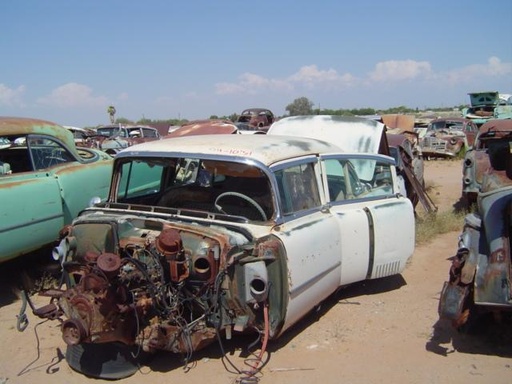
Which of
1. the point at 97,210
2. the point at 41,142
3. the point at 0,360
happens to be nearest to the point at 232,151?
the point at 97,210

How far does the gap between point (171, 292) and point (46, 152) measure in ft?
11.0

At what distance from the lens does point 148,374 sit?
382 cm

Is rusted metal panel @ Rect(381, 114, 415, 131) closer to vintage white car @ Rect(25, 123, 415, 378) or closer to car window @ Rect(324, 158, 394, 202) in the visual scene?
car window @ Rect(324, 158, 394, 202)

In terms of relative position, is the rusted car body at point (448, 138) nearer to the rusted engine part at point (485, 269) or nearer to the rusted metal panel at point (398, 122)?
the rusted metal panel at point (398, 122)

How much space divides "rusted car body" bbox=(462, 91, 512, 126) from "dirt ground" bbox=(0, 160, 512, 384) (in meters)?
19.8

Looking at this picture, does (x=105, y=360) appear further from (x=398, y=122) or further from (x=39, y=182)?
(x=398, y=122)

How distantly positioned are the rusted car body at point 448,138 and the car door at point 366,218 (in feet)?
48.6

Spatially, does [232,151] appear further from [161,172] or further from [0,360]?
[0,360]

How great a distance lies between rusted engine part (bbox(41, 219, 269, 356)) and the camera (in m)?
3.48

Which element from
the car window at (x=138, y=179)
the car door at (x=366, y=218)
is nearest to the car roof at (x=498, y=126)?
the car door at (x=366, y=218)

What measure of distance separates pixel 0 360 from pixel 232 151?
100 inches

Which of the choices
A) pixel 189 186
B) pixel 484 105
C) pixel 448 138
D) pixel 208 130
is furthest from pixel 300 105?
pixel 189 186

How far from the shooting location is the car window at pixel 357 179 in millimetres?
5090

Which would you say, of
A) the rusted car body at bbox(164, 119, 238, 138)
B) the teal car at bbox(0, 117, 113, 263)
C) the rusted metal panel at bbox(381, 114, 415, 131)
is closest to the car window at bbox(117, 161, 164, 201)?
the teal car at bbox(0, 117, 113, 263)
